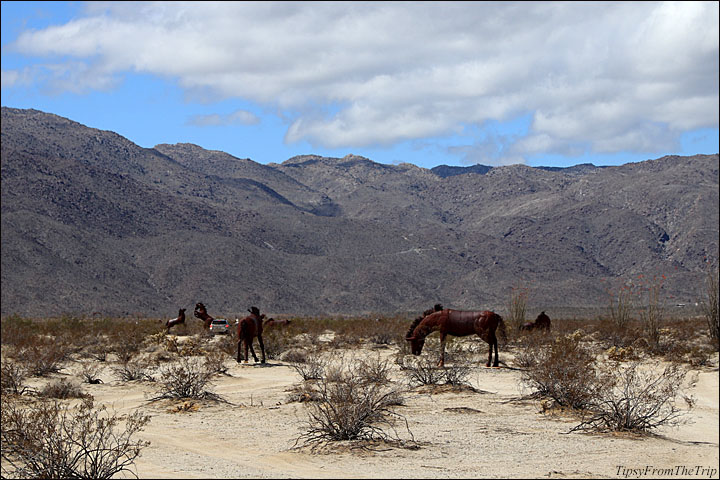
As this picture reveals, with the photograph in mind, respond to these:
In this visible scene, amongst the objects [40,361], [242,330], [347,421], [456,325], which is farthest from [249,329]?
[347,421]

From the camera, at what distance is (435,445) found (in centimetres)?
1012

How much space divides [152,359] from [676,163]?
147172mm

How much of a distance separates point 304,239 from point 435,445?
96.9 metres

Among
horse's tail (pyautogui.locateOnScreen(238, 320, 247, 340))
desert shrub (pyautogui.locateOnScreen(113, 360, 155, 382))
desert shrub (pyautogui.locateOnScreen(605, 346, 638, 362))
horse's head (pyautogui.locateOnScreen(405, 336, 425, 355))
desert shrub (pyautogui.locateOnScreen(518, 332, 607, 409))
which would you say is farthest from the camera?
desert shrub (pyautogui.locateOnScreen(605, 346, 638, 362))

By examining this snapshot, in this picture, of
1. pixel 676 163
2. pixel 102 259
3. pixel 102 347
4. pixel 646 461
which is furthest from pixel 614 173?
pixel 646 461

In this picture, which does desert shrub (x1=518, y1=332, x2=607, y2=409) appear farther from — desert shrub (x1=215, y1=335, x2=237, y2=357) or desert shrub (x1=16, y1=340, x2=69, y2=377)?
desert shrub (x1=215, y1=335, x2=237, y2=357)

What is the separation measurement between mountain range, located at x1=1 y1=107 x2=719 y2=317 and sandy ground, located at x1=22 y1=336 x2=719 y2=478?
44199 mm

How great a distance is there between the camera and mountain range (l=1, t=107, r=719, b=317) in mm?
78062

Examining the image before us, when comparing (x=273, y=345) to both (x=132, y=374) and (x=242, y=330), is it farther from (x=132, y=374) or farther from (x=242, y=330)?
(x=132, y=374)

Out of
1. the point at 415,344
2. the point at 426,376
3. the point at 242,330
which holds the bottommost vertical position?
the point at 426,376

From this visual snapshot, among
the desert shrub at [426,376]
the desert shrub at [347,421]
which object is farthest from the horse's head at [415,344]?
the desert shrub at [347,421]

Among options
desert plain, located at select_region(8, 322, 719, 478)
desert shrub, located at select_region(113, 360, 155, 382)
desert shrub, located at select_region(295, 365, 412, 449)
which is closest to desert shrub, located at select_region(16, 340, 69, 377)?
desert shrub, located at select_region(113, 360, 155, 382)

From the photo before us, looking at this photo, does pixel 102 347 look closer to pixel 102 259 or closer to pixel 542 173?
pixel 102 259

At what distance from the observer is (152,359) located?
69.7 feet
